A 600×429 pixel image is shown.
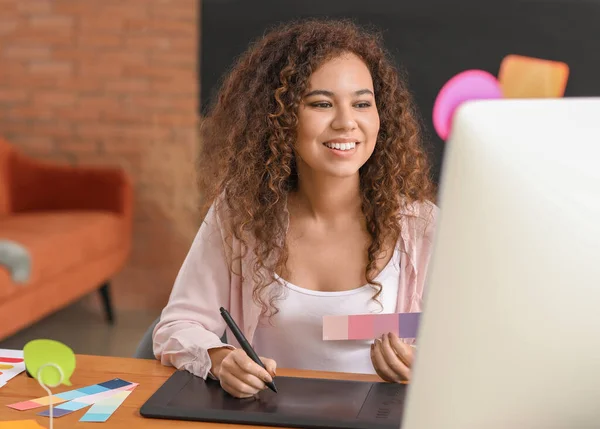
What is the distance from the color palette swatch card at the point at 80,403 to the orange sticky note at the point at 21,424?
38mm

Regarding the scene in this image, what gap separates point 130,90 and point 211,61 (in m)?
0.50

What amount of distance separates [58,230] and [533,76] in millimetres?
2570

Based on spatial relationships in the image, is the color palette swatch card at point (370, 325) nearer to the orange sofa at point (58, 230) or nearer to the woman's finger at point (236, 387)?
the woman's finger at point (236, 387)

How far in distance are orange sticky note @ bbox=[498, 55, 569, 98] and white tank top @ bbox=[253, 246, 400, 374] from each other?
10.0 feet

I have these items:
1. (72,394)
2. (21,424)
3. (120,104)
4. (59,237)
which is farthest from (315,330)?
(120,104)

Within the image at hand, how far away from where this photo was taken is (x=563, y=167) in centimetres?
68

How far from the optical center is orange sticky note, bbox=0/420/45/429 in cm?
116

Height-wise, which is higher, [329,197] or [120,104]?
[329,197]

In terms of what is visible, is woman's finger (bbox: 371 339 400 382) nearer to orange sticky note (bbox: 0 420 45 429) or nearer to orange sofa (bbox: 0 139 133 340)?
orange sticky note (bbox: 0 420 45 429)

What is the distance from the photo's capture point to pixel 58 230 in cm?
400

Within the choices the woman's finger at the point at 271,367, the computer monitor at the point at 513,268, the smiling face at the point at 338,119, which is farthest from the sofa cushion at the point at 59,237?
the computer monitor at the point at 513,268

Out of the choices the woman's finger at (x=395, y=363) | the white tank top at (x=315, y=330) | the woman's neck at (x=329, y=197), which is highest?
the woman's neck at (x=329, y=197)

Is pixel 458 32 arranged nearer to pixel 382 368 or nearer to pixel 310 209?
pixel 310 209

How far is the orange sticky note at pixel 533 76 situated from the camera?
446cm
